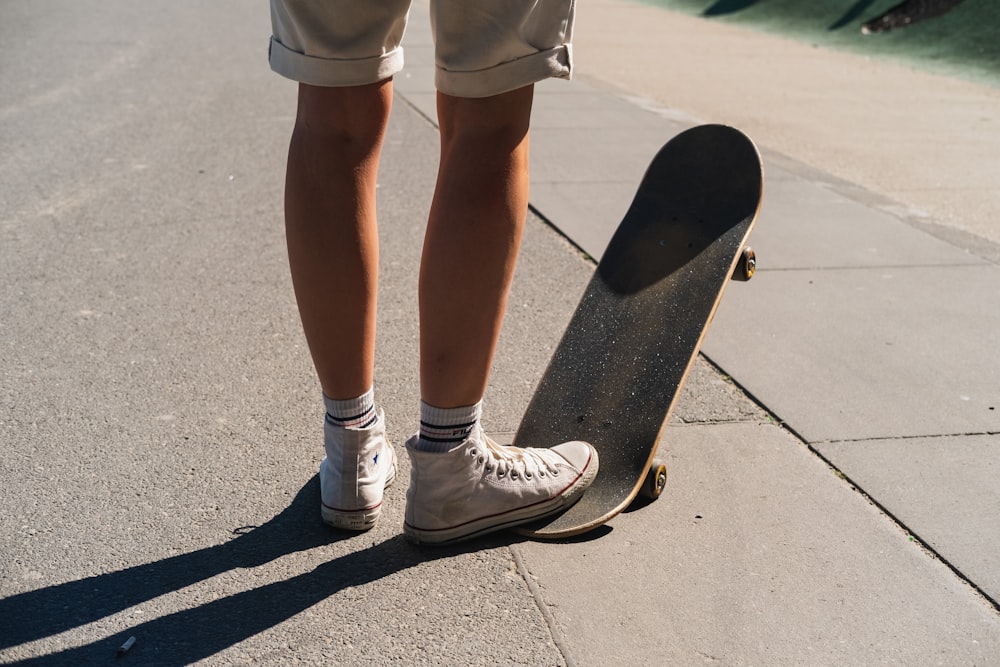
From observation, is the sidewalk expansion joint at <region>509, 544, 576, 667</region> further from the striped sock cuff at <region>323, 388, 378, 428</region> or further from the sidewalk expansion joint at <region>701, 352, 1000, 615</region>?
the sidewalk expansion joint at <region>701, 352, 1000, 615</region>

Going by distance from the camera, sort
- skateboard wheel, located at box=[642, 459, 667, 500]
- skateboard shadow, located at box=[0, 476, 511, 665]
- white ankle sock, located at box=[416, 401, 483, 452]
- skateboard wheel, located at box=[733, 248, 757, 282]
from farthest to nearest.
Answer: skateboard wheel, located at box=[733, 248, 757, 282] < skateboard wheel, located at box=[642, 459, 667, 500] < white ankle sock, located at box=[416, 401, 483, 452] < skateboard shadow, located at box=[0, 476, 511, 665]

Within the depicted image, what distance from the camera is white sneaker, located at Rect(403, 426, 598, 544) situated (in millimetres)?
2141

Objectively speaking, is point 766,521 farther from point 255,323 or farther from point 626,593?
point 255,323

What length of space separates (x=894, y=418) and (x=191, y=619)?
73.0 inches

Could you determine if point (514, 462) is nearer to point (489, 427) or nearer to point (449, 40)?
point (489, 427)

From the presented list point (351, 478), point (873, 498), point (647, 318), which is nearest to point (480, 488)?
point (351, 478)

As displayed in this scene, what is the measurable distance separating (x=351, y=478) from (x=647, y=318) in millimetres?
812

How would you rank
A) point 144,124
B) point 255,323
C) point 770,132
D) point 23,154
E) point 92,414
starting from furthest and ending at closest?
point 770,132 < point 144,124 < point 23,154 < point 255,323 < point 92,414

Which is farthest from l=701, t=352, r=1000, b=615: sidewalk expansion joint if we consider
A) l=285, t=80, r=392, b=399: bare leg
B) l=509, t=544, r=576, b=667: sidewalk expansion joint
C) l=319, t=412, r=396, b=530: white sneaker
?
l=285, t=80, r=392, b=399: bare leg

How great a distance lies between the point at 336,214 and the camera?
2.03 meters

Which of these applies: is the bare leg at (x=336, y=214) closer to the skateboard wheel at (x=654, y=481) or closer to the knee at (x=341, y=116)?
the knee at (x=341, y=116)

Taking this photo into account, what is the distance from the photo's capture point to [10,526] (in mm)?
2213

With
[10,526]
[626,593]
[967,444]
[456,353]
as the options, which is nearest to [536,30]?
[456,353]

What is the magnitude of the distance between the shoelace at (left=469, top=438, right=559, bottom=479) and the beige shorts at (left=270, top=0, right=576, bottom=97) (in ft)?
2.30
